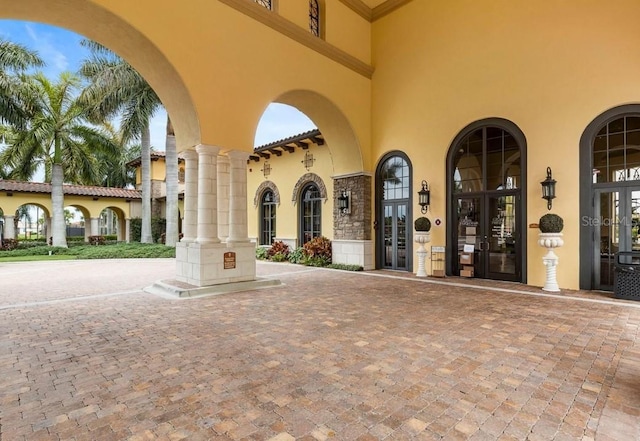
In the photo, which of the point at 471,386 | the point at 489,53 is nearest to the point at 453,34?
the point at 489,53

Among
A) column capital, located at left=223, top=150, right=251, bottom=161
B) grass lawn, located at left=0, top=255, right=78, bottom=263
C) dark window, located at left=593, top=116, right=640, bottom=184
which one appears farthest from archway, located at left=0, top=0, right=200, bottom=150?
grass lawn, located at left=0, top=255, right=78, bottom=263

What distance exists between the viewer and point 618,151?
7398 mm

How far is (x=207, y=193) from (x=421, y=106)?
22.4 feet

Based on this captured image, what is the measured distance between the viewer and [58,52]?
121 feet

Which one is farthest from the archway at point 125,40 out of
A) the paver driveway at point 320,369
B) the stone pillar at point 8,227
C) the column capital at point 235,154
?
the stone pillar at point 8,227

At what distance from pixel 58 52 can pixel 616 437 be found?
1953 inches

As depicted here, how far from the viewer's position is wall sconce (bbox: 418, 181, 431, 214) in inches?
395

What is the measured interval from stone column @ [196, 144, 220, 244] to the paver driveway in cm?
181

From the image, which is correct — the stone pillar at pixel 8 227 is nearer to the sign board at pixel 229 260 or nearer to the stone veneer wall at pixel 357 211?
the sign board at pixel 229 260

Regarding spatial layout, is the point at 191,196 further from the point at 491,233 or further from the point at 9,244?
the point at 9,244

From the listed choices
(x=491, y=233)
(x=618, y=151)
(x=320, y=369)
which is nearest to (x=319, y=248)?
(x=491, y=233)

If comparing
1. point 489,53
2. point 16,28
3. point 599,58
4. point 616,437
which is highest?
point 16,28

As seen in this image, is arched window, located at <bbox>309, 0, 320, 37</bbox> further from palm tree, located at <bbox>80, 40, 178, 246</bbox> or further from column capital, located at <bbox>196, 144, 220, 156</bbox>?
palm tree, located at <bbox>80, 40, 178, 246</bbox>

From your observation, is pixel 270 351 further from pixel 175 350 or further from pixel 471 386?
pixel 471 386
